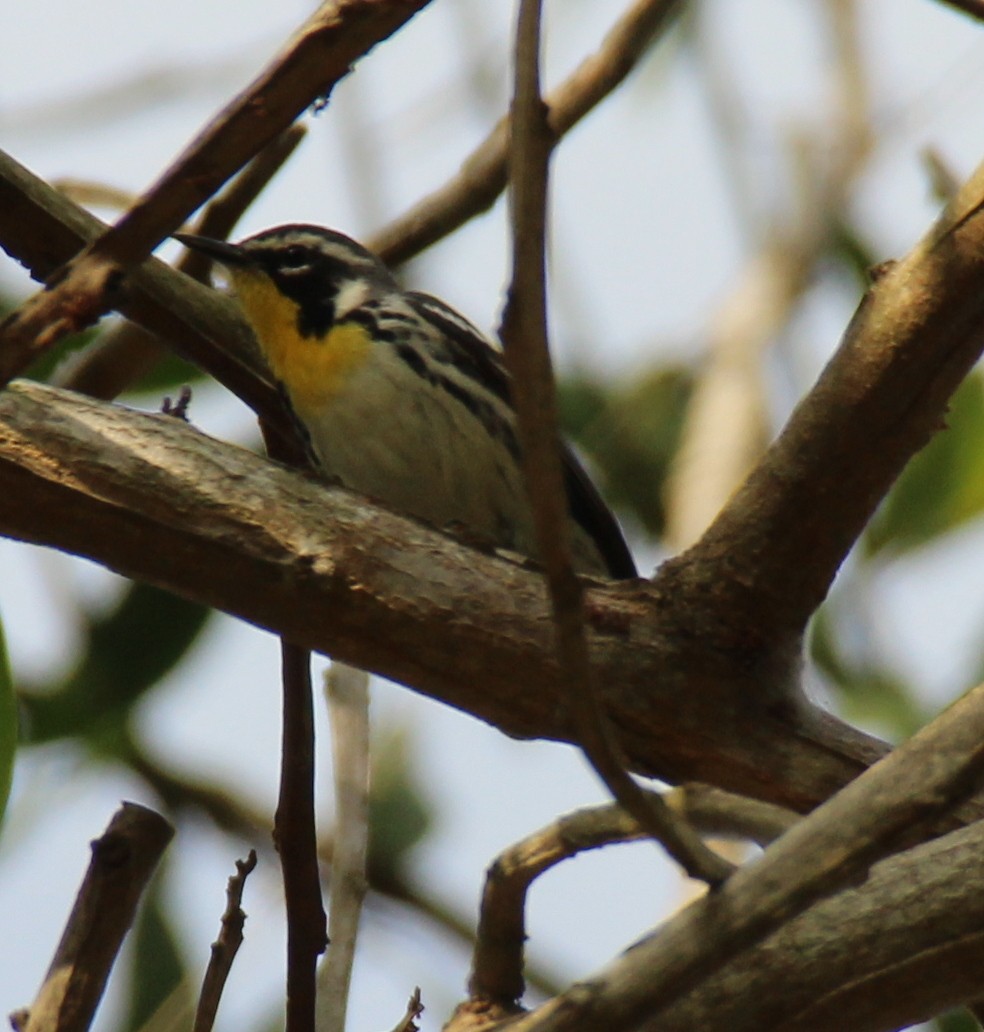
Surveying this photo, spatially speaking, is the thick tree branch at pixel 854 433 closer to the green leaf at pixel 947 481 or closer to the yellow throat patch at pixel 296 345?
the yellow throat patch at pixel 296 345

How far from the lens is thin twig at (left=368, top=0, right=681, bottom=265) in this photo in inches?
133

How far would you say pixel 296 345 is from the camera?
3.94 meters

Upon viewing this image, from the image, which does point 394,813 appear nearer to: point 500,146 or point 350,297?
point 350,297

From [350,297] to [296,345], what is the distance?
0.39 metres

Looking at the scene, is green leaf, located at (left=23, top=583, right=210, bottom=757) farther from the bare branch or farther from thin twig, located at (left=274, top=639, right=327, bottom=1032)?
the bare branch

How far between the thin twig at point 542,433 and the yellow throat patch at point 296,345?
228 centimetres

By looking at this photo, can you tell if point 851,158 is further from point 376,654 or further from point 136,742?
point 376,654

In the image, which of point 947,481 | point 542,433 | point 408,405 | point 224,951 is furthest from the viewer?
point 947,481

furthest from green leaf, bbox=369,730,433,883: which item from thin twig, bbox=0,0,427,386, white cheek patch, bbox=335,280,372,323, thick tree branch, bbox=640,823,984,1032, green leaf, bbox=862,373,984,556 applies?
thin twig, bbox=0,0,427,386

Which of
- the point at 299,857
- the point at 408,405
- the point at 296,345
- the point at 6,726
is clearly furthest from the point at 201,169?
the point at 296,345

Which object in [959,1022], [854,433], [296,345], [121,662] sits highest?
[296,345]

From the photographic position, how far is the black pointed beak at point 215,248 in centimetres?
372

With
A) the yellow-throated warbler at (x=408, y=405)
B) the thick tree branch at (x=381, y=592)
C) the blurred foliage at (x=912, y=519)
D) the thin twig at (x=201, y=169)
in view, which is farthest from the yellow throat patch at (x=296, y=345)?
the thin twig at (x=201, y=169)

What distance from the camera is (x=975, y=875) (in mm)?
1920
